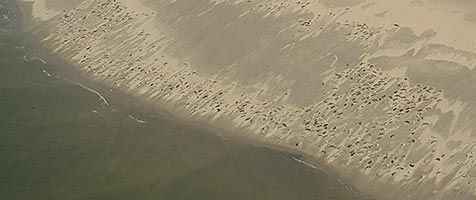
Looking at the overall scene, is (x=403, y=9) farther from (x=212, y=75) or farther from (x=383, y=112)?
(x=212, y=75)

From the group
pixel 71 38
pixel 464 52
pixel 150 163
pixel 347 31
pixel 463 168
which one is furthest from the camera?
pixel 71 38

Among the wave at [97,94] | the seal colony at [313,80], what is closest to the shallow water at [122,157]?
the wave at [97,94]

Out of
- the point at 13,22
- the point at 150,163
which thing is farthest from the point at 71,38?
the point at 150,163

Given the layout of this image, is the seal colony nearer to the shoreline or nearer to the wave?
the shoreline

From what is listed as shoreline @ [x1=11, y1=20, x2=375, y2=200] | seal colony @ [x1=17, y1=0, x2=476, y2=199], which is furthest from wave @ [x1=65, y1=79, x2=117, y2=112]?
seal colony @ [x1=17, y1=0, x2=476, y2=199]

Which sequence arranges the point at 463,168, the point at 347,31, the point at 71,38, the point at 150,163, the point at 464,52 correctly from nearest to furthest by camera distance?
the point at 463,168
the point at 150,163
the point at 464,52
the point at 347,31
the point at 71,38
